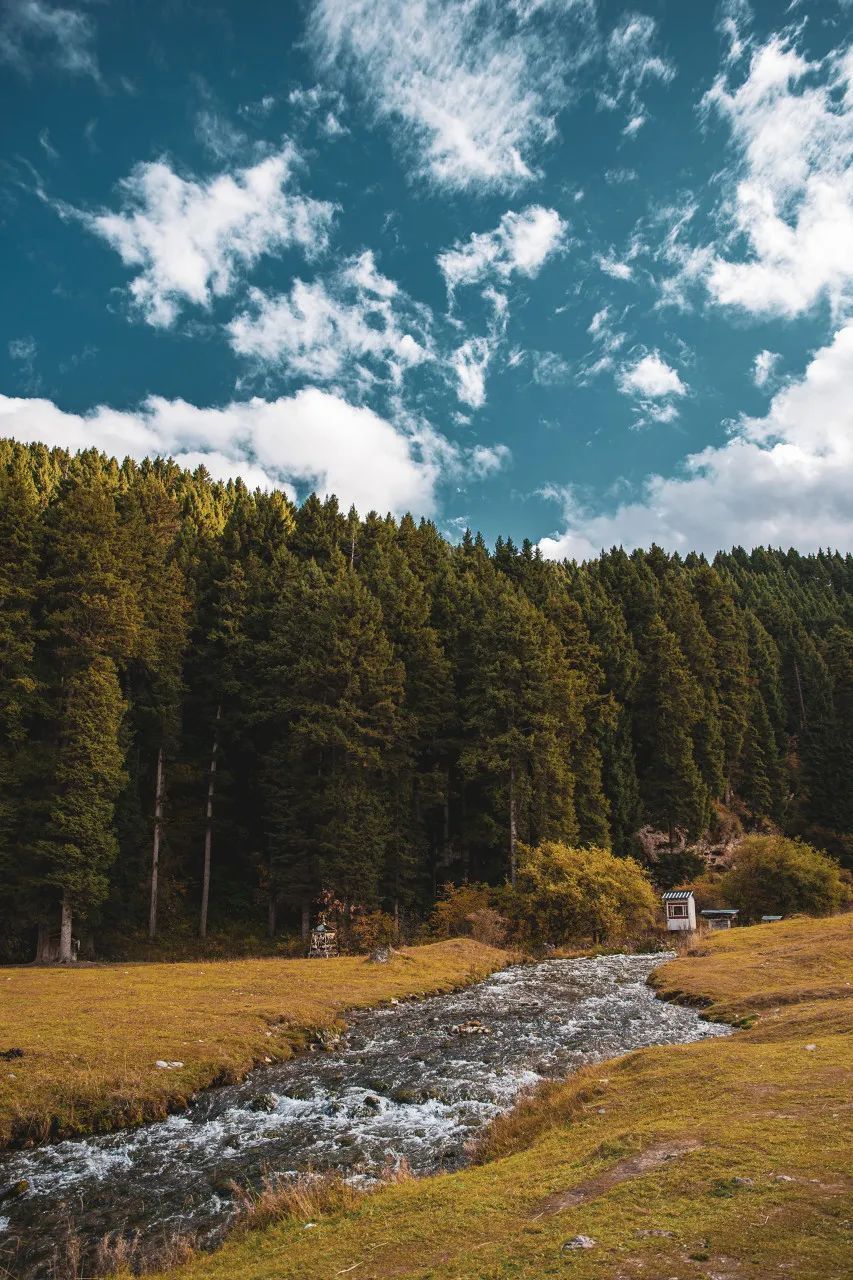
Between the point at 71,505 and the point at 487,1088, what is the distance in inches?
1662

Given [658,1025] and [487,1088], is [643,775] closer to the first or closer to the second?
[658,1025]

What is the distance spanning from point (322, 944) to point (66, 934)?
14.6m

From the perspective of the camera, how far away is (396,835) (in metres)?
56.0

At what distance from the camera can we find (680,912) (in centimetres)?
5625

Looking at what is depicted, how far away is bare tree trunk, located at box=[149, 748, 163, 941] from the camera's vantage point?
52.4m

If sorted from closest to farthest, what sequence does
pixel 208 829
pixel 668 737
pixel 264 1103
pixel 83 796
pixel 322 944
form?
pixel 264 1103
pixel 83 796
pixel 322 944
pixel 208 829
pixel 668 737

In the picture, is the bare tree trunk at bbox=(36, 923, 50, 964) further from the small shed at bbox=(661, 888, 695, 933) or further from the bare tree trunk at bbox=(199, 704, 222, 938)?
the small shed at bbox=(661, 888, 695, 933)

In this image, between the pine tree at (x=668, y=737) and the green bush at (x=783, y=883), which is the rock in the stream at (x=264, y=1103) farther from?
the pine tree at (x=668, y=737)

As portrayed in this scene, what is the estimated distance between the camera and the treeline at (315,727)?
145 ft

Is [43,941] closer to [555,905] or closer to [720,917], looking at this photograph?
[555,905]

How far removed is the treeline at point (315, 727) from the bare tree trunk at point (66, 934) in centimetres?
21

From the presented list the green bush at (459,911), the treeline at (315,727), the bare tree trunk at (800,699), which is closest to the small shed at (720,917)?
the treeline at (315,727)

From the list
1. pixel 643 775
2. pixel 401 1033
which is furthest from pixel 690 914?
pixel 401 1033

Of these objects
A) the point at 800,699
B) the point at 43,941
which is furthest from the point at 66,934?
the point at 800,699
